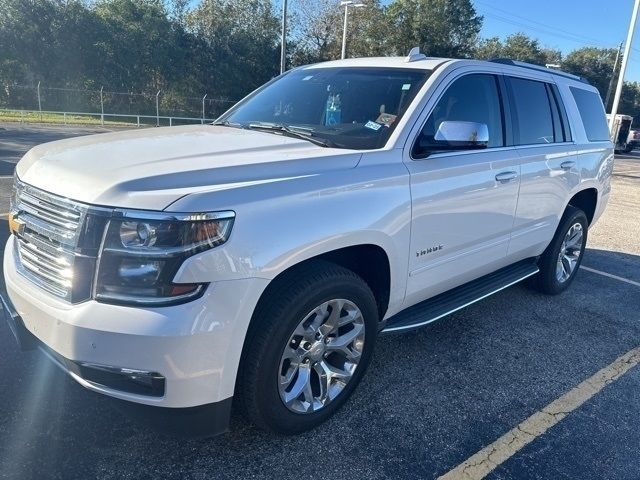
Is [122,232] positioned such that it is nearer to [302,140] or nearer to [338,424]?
[302,140]

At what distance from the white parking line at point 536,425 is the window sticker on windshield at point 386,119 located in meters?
1.91

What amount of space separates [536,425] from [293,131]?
2.28 m

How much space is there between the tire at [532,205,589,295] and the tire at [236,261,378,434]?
263 centimetres

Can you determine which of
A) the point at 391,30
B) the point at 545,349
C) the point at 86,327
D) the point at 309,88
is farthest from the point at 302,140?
the point at 391,30

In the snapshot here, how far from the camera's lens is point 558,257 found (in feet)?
16.7

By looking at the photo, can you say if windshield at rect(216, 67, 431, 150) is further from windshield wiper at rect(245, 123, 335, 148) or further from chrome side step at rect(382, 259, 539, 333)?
chrome side step at rect(382, 259, 539, 333)

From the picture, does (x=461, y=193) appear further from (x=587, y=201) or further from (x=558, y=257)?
(x=587, y=201)

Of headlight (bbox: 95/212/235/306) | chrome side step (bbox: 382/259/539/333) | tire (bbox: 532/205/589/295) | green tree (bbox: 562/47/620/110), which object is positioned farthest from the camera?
green tree (bbox: 562/47/620/110)

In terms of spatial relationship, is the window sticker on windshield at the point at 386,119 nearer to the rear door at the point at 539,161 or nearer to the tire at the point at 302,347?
the tire at the point at 302,347

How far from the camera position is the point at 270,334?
2451mm

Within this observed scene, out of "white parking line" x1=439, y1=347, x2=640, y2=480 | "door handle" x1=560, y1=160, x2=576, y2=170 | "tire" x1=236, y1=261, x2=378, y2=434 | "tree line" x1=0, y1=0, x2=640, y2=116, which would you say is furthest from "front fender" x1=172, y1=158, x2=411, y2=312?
"tree line" x1=0, y1=0, x2=640, y2=116

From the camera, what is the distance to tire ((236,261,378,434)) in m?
2.47

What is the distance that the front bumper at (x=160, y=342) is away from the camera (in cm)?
216

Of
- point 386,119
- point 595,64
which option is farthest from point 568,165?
A: point 595,64
